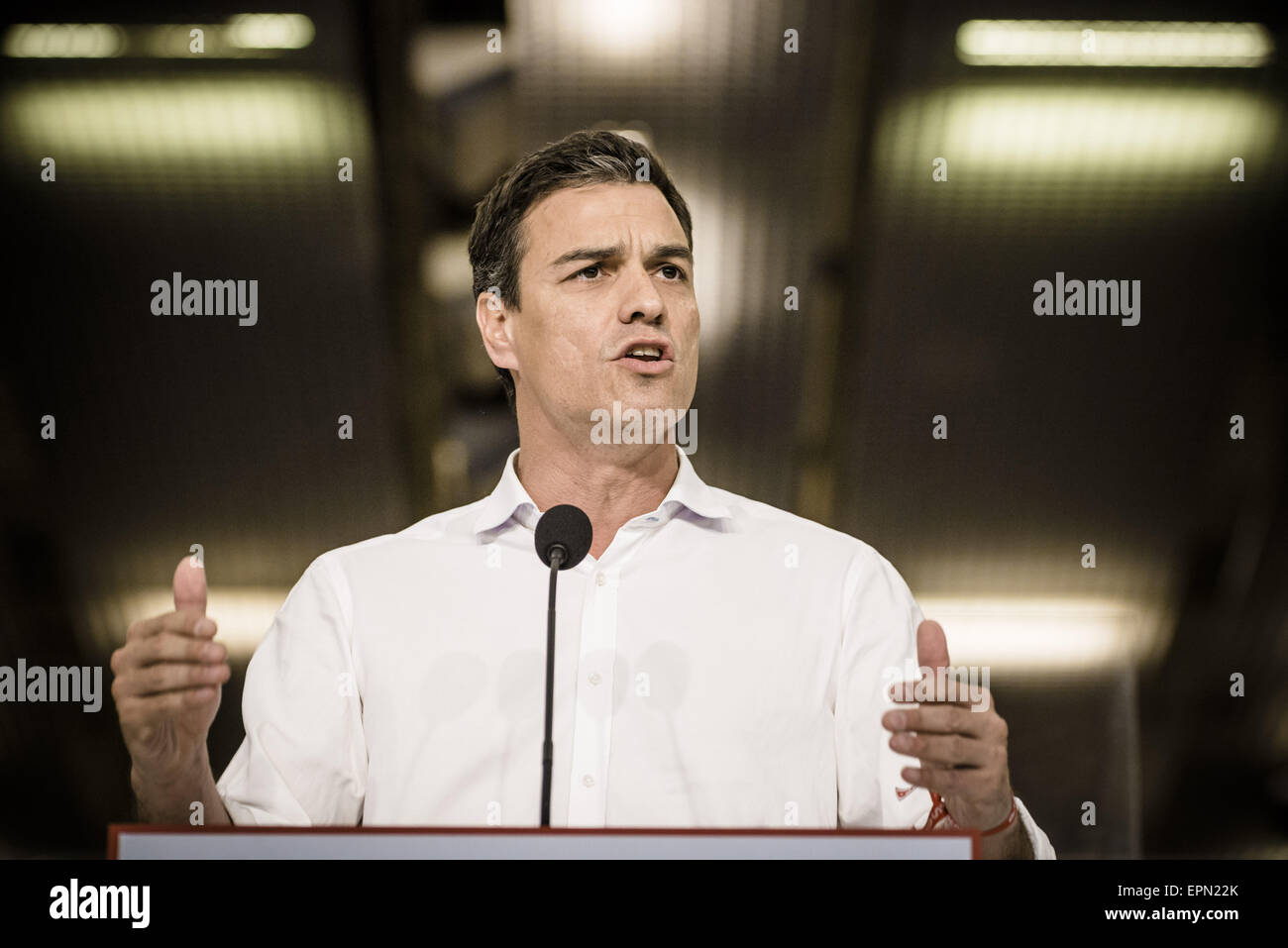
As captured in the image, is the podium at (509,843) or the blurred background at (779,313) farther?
the blurred background at (779,313)

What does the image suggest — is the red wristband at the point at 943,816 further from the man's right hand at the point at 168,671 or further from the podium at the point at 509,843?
the man's right hand at the point at 168,671

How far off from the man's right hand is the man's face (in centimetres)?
71

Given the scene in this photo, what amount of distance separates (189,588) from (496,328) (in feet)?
2.75

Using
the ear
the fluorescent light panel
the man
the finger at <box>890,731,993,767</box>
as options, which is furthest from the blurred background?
the finger at <box>890,731,993,767</box>

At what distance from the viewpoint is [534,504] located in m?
1.95

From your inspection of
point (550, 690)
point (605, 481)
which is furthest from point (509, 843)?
point (605, 481)

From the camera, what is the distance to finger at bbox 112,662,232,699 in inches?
55.9

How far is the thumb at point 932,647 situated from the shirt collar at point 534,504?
547 millimetres

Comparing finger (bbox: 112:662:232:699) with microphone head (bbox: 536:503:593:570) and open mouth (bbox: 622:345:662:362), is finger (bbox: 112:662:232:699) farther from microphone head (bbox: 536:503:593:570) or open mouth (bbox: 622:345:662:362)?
open mouth (bbox: 622:345:662:362)

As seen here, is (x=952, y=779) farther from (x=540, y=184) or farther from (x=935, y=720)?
(x=540, y=184)

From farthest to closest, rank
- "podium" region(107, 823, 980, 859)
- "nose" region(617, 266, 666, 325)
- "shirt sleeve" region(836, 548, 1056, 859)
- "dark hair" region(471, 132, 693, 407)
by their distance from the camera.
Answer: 1. "dark hair" region(471, 132, 693, 407)
2. "nose" region(617, 266, 666, 325)
3. "shirt sleeve" region(836, 548, 1056, 859)
4. "podium" region(107, 823, 980, 859)

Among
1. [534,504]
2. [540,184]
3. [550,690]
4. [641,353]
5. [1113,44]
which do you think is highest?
[1113,44]

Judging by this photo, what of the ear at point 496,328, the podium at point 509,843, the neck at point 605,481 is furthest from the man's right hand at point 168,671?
the ear at point 496,328

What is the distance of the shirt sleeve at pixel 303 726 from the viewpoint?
1.70 m
